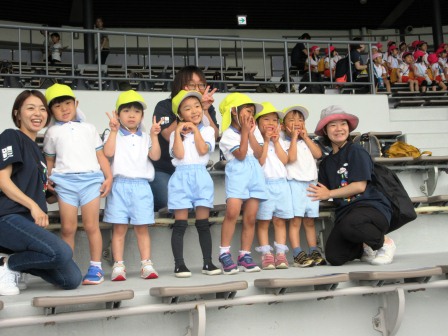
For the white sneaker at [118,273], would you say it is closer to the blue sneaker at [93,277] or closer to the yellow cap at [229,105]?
the blue sneaker at [93,277]

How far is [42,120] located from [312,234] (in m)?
1.87

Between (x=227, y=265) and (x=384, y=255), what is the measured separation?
41.8 inches

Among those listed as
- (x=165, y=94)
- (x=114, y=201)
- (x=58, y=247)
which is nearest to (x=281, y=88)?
(x=165, y=94)

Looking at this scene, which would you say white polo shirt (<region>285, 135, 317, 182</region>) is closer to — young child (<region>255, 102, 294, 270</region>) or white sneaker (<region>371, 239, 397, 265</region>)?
young child (<region>255, 102, 294, 270</region>)

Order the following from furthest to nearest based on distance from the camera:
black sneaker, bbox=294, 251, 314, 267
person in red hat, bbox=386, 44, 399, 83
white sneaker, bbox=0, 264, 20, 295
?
person in red hat, bbox=386, 44, 399, 83 < black sneaker, bbox=294, 251, 314, 267 < white sneaker, bbox=0, 264, 20, 295

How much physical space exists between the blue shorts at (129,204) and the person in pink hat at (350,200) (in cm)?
111

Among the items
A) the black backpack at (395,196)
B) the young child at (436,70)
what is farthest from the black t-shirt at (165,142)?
the young child at (436,70)

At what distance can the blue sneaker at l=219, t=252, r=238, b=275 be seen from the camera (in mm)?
3686

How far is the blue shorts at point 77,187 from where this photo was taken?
12.0 ft

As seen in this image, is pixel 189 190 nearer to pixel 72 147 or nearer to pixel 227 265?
pixel 227 265

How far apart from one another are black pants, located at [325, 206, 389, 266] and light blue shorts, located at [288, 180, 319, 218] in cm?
19

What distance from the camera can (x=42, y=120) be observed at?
3604 millimetres

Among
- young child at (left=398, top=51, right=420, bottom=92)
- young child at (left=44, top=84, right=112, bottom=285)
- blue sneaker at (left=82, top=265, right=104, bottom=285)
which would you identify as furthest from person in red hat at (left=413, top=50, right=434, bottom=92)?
blue sneaker at (left=82, top=265, right=104, bottom=285)

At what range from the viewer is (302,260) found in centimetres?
403
